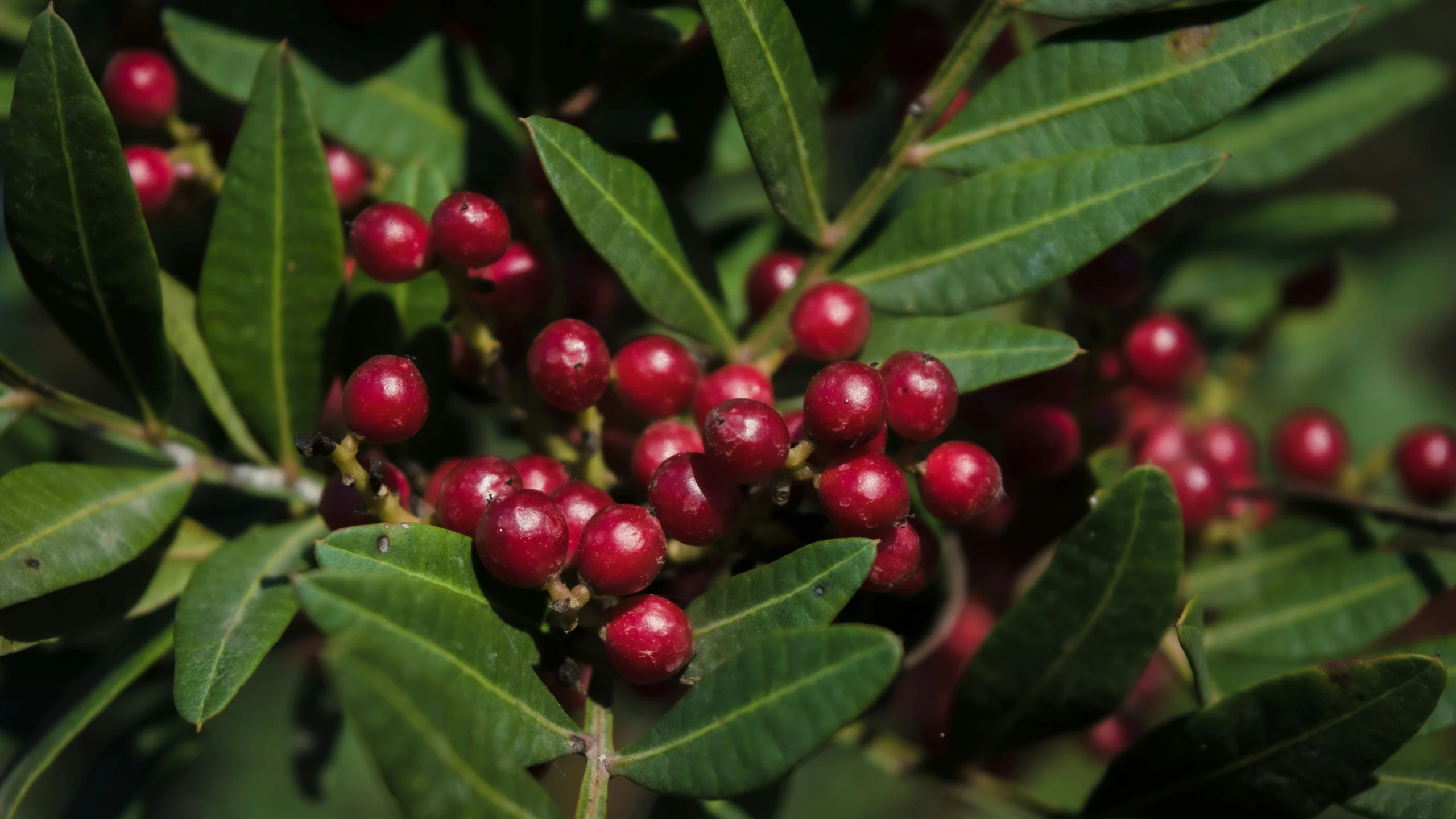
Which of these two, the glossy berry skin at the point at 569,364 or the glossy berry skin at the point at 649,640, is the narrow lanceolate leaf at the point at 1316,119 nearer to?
the glossy berry skin at the point at 569,364

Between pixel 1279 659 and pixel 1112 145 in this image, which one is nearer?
pixel 1112 145

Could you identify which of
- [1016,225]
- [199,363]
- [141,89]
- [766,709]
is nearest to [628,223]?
[1016,225]

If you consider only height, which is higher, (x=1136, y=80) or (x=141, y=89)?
(x=1136, y=80)

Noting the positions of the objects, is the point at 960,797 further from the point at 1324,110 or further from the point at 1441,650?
the point at 1324,110

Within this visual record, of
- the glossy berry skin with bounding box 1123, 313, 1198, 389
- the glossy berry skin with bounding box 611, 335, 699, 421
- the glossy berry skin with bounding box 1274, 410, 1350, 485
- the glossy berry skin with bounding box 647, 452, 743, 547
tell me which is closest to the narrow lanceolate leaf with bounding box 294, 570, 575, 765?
the glossy berry skin with bounding box 647, 452, 743, 547

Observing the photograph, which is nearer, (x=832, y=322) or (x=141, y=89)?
(x=832, y=322)

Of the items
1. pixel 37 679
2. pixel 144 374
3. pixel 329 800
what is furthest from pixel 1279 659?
pixel 329 800

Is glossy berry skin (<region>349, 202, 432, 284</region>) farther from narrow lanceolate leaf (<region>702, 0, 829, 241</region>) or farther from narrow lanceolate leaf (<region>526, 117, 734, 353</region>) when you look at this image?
narrow lanceolate leaf (<region>702, 0, 829, 241</region>)

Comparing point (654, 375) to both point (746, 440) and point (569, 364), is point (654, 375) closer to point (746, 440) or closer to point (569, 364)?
point (569, 364)
